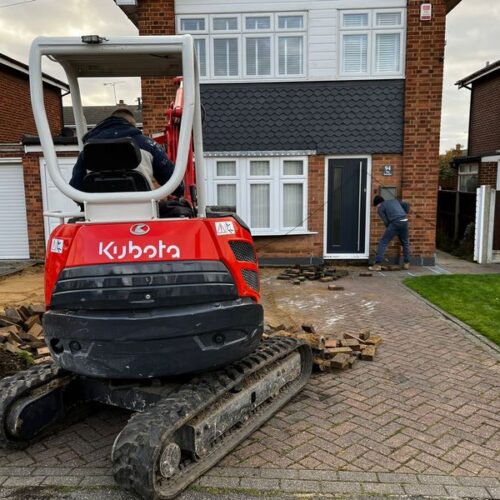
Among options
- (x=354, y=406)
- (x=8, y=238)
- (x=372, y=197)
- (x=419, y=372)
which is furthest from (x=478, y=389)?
(x=8, y=238)

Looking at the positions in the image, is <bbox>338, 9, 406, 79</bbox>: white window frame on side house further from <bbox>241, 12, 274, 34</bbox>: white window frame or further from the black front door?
the black front door

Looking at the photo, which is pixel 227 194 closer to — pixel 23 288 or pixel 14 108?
pixel 23 288

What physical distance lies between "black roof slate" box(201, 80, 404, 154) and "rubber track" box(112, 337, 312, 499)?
27.9 ft

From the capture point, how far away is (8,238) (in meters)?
13.0

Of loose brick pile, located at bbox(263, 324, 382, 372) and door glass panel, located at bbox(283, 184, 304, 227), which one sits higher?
door glass panel, located at bbox(283, 184, 304, 227)

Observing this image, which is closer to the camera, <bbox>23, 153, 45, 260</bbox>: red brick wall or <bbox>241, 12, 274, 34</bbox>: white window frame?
<bbox>241, 12, 274, 34</bbox>: white window frame

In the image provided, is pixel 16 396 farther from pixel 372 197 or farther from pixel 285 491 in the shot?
pixel 372 197

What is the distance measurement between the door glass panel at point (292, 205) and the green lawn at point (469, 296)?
3.06 m

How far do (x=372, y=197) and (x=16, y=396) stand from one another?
31.3 ft

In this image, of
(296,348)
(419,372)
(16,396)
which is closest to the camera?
(16,396)

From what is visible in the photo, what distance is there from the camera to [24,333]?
20.6 feet

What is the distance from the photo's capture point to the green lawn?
734 cm

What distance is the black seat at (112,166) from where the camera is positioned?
3.48m

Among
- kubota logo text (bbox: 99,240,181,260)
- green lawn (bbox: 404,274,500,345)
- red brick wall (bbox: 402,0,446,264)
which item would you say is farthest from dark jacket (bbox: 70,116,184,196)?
red brick wall (bbox: 402,0,446,264)
